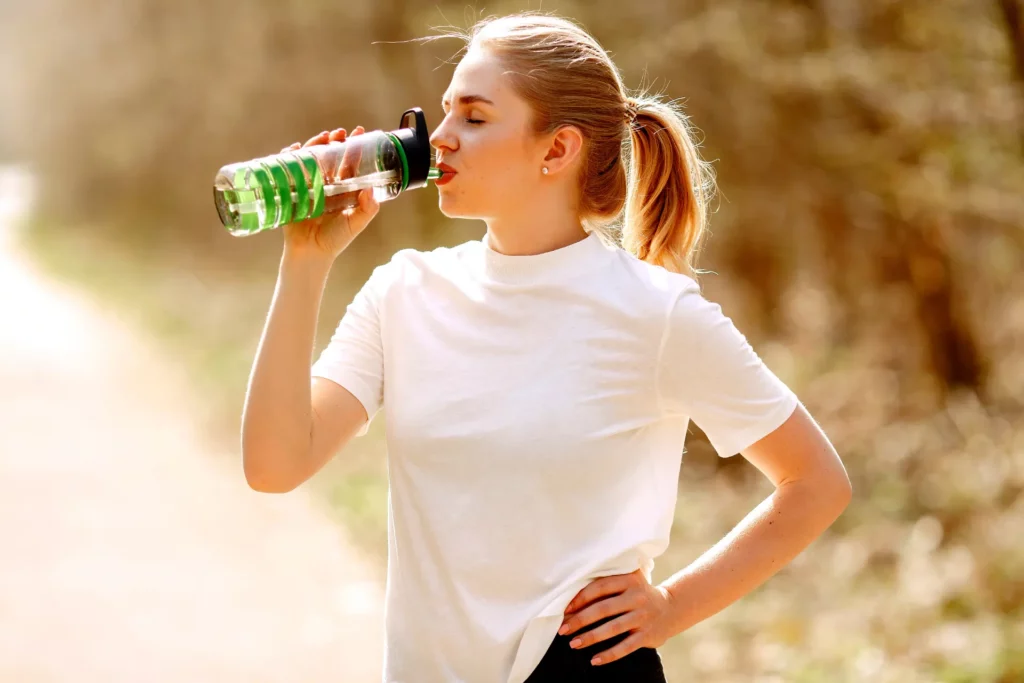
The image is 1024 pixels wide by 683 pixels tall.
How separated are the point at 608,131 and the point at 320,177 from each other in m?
0.52

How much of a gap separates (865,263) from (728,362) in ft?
15.0

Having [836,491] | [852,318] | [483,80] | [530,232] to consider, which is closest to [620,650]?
[836,491]

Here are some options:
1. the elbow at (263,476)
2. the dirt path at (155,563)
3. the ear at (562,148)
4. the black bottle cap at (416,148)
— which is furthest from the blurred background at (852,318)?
the elbow at (263,476)

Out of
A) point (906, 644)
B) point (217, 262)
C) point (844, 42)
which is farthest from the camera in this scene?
point (217, 262)

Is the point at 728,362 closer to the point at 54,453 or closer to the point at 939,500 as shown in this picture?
the point at 939,500

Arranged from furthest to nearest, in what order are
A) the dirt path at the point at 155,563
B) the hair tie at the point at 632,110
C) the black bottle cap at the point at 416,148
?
the dirt path at the point at 155,563
the hair tie at the point at 632,110
the black bottle cap at the point at 416,148

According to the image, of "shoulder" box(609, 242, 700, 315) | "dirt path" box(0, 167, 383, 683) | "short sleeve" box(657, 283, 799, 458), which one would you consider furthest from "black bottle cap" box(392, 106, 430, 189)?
"dirt path" box(0, 167, 383, 683)

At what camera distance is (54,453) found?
22.5 feet

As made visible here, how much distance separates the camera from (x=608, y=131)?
2.04 m

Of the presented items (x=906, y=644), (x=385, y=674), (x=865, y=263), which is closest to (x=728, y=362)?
(x=385, y=674)

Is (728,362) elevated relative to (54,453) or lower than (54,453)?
elevated

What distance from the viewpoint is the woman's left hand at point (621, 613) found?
1.75 meters

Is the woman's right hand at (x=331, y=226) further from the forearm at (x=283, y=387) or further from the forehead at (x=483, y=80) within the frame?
the forehead at (x=483, y=80)

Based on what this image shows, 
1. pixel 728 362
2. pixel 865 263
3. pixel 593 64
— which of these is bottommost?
pixel 865 263
